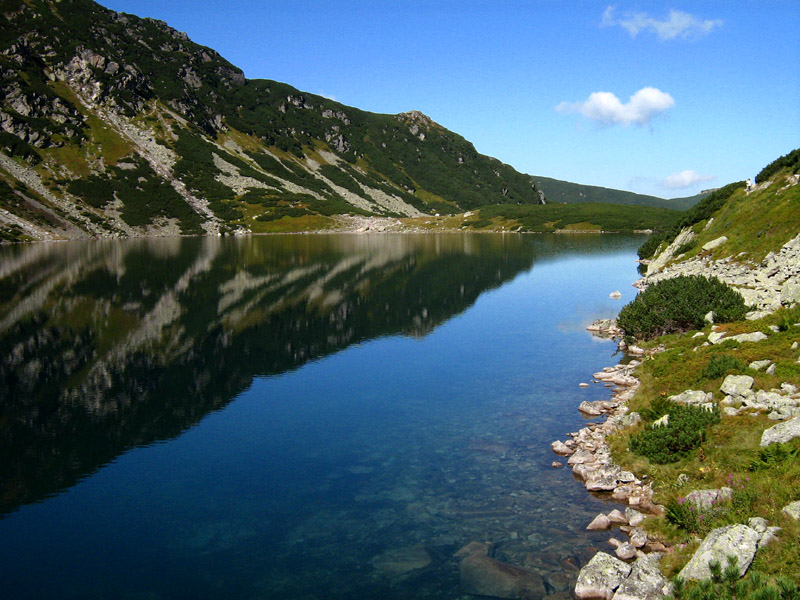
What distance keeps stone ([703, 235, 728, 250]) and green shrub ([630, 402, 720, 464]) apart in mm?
38735

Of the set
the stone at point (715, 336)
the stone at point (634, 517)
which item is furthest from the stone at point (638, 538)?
the stone at point (715, 336)

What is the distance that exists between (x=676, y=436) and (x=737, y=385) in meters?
4.02

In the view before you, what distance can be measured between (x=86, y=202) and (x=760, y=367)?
617 feet

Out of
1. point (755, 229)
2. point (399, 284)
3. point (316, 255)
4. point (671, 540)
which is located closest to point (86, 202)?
point (316, 255)

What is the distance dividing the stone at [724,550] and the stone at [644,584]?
52 centimetres

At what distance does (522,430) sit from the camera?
26016 millimetres

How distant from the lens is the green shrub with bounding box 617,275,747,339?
36.1m

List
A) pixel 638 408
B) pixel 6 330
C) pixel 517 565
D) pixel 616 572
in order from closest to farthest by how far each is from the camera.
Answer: pixel 616 572 → pixel 517 565 → pixel 638 408 → pixel 6 330

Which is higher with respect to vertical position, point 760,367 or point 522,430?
point 760,367

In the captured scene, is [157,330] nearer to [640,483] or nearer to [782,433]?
[640,483]

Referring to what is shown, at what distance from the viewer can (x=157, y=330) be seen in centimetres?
4825

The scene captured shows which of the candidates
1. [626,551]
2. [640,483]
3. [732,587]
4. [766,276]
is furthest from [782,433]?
[766,276]

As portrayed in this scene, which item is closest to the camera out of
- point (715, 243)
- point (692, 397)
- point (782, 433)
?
point (782, 433)

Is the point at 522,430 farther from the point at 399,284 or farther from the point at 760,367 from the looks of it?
the point at 399,284
